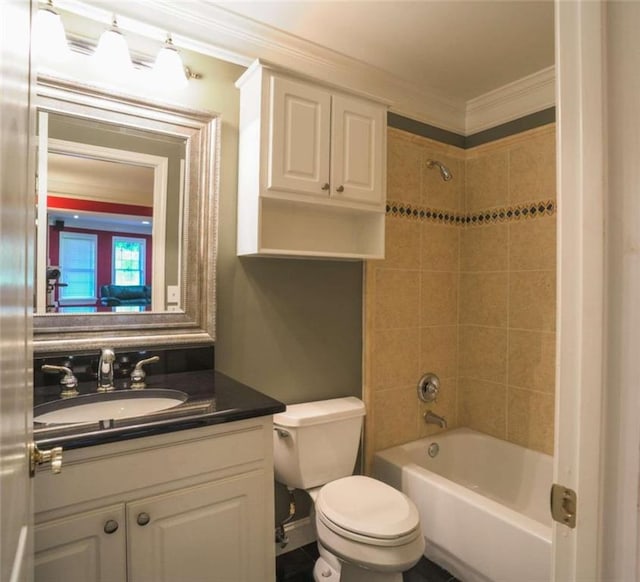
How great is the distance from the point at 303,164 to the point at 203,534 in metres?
1.40

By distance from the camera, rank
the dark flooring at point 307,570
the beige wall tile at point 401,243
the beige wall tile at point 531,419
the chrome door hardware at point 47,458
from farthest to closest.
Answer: the beige wall tile at point 401,243 < the beige wall tile at point 531,419 < the dark flooring at point 307,570 < the chrome door hardware at point 47,458

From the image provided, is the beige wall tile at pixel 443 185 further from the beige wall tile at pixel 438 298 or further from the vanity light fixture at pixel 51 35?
the vanity light fixture at pixel 51 35

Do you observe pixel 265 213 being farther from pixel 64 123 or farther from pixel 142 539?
pixel 142 539

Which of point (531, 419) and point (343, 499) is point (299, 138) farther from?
point (531, 419)

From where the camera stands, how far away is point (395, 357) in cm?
234

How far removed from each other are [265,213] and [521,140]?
1.54 metres

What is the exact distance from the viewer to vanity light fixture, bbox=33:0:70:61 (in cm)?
141

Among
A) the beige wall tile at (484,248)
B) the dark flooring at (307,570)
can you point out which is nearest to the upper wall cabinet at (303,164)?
the beige wall tile at (484,248)

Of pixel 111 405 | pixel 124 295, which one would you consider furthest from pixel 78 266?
pixel 111 405

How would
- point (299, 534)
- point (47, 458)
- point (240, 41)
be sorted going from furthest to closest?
point (299, 534), point (240, 41), point (47, 458)

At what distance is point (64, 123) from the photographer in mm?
1527

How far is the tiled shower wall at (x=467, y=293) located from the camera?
2250 millimetres

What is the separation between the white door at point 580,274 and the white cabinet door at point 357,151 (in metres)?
1.27

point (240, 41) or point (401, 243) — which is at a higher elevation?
point (240, 41)
